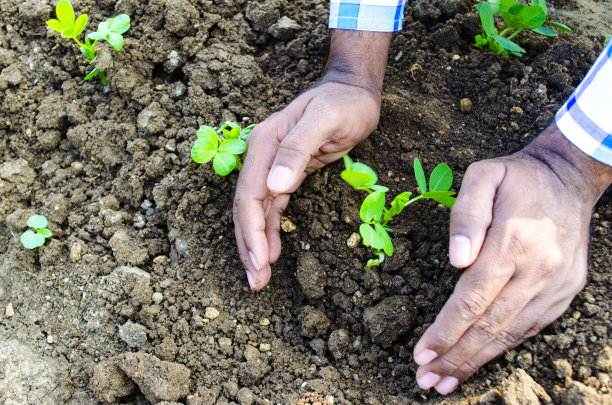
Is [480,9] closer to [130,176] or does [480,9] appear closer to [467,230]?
[467,230]

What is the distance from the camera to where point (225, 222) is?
2.32 metres

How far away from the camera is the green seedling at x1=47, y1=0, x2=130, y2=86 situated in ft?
8.29

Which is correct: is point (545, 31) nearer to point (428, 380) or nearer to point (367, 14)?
point (367, 14)

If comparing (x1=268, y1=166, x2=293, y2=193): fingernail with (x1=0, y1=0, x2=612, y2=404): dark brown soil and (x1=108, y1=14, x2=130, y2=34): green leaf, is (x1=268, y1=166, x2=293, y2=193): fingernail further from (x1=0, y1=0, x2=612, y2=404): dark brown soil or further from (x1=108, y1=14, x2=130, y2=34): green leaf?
(x1=108, y1=14, x2=130, y2=34): green leaf

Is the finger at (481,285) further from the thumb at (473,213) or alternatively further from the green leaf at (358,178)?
the green leaf at (358,178)

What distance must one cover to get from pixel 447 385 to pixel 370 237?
60cm

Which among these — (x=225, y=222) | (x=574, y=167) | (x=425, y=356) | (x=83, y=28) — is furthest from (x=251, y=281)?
(x=83, y=28)

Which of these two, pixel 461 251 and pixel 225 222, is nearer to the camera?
pixel 461 251

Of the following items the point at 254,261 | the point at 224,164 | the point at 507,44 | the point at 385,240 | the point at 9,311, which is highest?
the point at 507,44

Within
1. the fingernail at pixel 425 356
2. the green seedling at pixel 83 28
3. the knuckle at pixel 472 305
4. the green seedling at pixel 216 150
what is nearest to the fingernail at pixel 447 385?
the fingernail at pixel 425 356

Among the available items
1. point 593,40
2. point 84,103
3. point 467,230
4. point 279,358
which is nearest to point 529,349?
point 467,230

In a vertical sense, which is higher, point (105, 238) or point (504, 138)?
point (504, 138)

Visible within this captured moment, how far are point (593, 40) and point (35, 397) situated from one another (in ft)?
10.4

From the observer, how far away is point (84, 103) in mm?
2754
